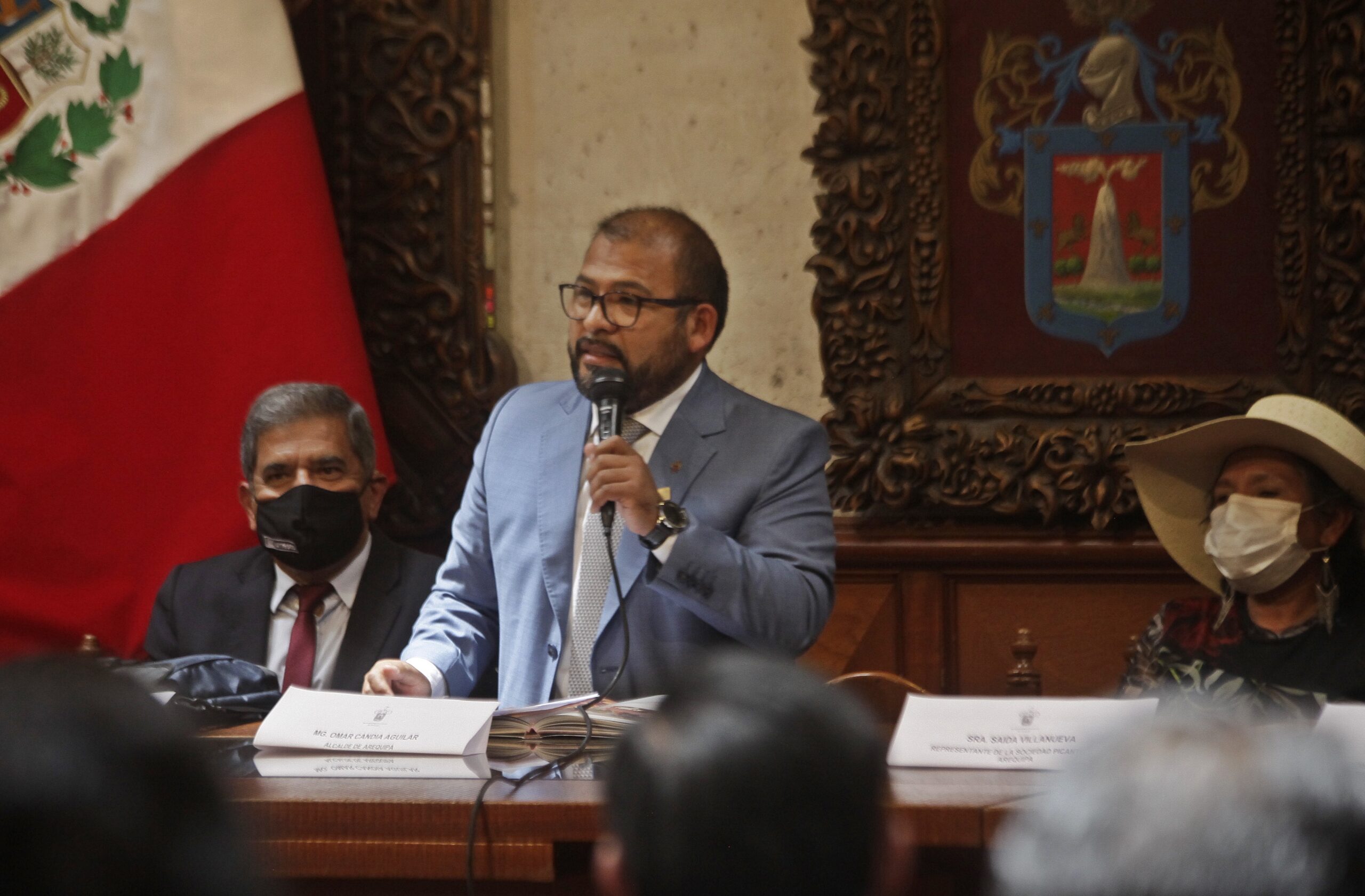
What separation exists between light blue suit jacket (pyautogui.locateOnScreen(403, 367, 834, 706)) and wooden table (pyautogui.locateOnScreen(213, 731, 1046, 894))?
2.42ft

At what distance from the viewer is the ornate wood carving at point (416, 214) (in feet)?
12.6

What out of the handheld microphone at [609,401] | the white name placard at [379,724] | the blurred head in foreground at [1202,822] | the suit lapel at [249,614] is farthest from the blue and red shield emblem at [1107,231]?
the blurred head in foreground at [1202,822]

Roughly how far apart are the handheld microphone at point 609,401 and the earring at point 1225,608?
1281mm

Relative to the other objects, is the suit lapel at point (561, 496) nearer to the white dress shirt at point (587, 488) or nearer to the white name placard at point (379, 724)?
the white dress shirt at point (587, 488)

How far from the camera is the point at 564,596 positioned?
281 centimetres

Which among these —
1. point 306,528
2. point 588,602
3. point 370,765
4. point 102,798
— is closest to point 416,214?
point 306,528

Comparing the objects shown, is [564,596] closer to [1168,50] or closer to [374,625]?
[374,625]

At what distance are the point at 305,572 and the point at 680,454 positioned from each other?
0.86 metres

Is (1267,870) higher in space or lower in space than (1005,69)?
lower

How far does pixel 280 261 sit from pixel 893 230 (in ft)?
5.15

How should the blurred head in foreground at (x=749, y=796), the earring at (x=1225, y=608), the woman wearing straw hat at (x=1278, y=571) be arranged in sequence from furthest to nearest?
the earring at (x=1225, y=608) → the woman wearing straw hat at (x=1278, y=571) → the blurred head in foreground at (x=749, y=796)

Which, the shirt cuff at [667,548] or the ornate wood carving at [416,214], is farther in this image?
the ornate wood carving at [416,214]

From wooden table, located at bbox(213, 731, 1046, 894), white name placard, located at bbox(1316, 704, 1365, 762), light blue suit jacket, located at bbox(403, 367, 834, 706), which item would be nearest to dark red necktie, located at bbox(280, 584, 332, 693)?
light blue suit jacket, located at bbox(403, 367, 834, 706)

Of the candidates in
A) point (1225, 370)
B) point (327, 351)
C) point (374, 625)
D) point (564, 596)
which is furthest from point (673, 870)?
point (1225, 370)
